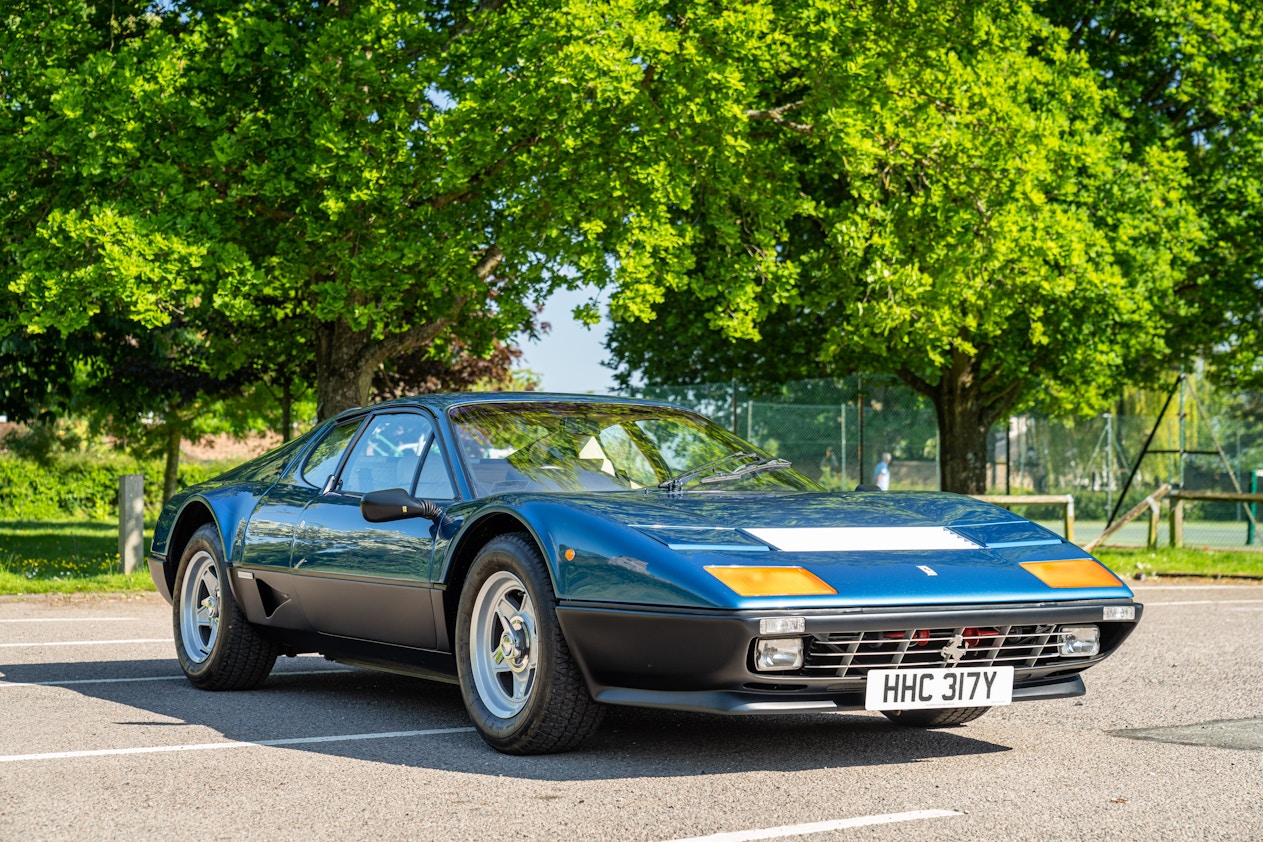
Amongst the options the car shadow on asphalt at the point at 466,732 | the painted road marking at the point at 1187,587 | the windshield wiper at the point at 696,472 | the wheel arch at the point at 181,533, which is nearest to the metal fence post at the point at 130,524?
the wheel arch at the point at 181,533

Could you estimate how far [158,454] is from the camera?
32312 millimetres

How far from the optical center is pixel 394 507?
19.4 feet

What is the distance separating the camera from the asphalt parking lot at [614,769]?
4.33 m

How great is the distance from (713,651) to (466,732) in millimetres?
1641

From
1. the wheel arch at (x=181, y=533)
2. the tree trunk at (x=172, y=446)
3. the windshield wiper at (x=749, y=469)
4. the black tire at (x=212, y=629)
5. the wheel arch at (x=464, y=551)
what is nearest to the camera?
the wheel arch at (x=464, y=551)

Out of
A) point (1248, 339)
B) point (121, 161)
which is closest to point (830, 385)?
point (1248, 339)

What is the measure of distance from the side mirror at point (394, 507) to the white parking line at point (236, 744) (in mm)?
861

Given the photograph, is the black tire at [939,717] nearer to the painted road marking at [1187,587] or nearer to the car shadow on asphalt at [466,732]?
the car shadow on asphalt at [466,732]

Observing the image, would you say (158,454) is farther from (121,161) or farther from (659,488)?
(659,488)

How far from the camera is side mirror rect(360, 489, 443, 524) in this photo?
234 inches

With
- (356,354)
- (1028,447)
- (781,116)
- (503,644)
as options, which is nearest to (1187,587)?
(781,116)

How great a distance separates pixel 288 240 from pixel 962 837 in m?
12.7

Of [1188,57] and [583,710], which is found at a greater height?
[1188,57]

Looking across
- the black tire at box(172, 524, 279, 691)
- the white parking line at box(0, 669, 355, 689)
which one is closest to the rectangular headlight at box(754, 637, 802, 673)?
the black tire at box(172, 524, 279, 691)
